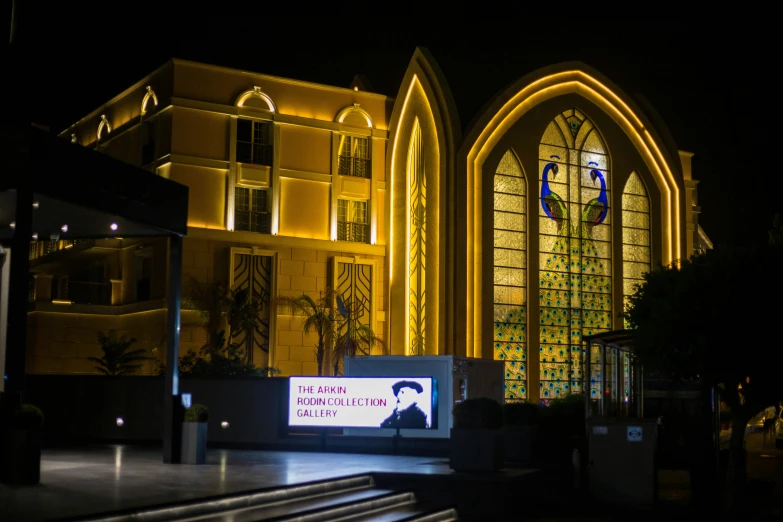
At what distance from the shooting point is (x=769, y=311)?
1688 centimetres

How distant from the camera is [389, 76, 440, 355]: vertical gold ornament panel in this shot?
36.5m

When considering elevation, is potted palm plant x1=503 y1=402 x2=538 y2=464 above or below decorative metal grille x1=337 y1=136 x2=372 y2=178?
below

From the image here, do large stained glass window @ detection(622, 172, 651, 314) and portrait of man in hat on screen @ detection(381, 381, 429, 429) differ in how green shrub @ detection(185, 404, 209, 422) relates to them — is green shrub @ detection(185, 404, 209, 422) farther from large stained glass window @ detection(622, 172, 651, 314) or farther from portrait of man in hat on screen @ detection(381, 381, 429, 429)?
large stained glass window @ detection(622, 172, 651, 314)

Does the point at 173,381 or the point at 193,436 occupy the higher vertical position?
the point at 173,381

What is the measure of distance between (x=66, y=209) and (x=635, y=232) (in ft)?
90.8

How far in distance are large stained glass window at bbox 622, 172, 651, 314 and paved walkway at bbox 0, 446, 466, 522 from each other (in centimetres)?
2159

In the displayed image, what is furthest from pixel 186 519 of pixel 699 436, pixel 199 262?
pixel 199 262

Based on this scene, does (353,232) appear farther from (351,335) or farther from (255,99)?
(255,99)

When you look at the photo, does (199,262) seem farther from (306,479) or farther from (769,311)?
(769,311)

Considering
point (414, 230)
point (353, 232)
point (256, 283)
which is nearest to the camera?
point (256, 283)

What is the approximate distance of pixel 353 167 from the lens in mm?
39656

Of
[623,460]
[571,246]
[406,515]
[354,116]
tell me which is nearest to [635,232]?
Answer: [571,246]

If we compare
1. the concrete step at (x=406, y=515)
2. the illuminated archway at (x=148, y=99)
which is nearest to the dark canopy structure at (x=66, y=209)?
the concrete step at (x=406, y=515)

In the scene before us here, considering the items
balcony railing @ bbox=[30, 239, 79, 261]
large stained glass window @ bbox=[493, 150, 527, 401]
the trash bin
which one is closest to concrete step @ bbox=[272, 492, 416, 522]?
the trash bin
